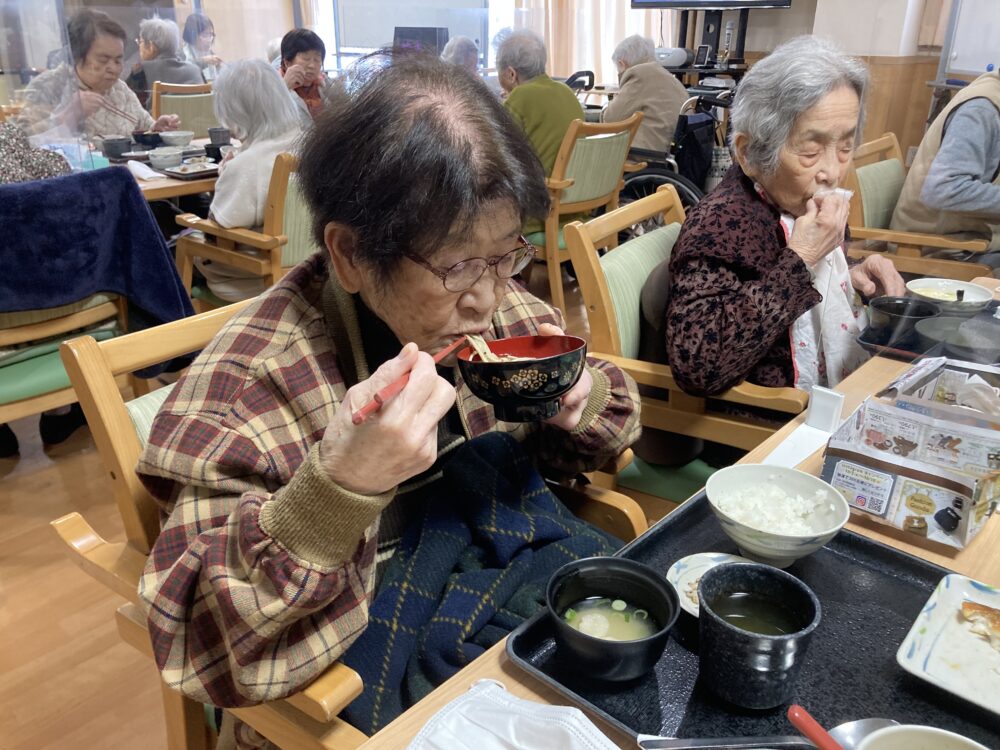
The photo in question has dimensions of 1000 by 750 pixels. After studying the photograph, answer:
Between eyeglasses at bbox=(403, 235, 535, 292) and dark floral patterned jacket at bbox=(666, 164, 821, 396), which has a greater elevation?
eyeglasses at bbox=(403, 235, 535, 292)

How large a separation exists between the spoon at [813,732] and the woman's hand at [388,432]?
0.41m

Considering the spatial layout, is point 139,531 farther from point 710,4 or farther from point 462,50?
point 710,4

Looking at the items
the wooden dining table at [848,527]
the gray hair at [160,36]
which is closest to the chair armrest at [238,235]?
the wooden dining table at [848,527]

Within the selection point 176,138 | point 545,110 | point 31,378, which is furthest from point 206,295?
point 545,110

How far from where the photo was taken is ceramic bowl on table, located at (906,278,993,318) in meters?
1.52

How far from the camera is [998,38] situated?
4359 mm

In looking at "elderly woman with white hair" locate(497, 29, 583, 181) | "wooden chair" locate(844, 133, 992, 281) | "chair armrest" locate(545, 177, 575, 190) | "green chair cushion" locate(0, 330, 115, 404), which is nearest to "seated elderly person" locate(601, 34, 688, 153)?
"elderly woman with white hair" locate(497, 29, 583, 181)

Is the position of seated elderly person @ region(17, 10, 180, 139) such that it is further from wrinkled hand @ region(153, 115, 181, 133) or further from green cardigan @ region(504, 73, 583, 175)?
green cardigan @ region(504, 73, 583, 175)

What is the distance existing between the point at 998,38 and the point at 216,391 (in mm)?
5062

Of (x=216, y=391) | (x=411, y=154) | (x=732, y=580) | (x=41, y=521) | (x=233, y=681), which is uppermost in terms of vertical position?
(x=411, y=154)

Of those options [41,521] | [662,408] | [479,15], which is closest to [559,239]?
[662,408]

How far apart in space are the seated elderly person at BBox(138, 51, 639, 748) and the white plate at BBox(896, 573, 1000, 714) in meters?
0.41

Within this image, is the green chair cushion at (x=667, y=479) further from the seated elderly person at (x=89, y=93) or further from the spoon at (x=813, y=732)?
the seated elderly person at (x=89, y=93)

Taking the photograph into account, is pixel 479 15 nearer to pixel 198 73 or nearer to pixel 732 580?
pixel 198 73
